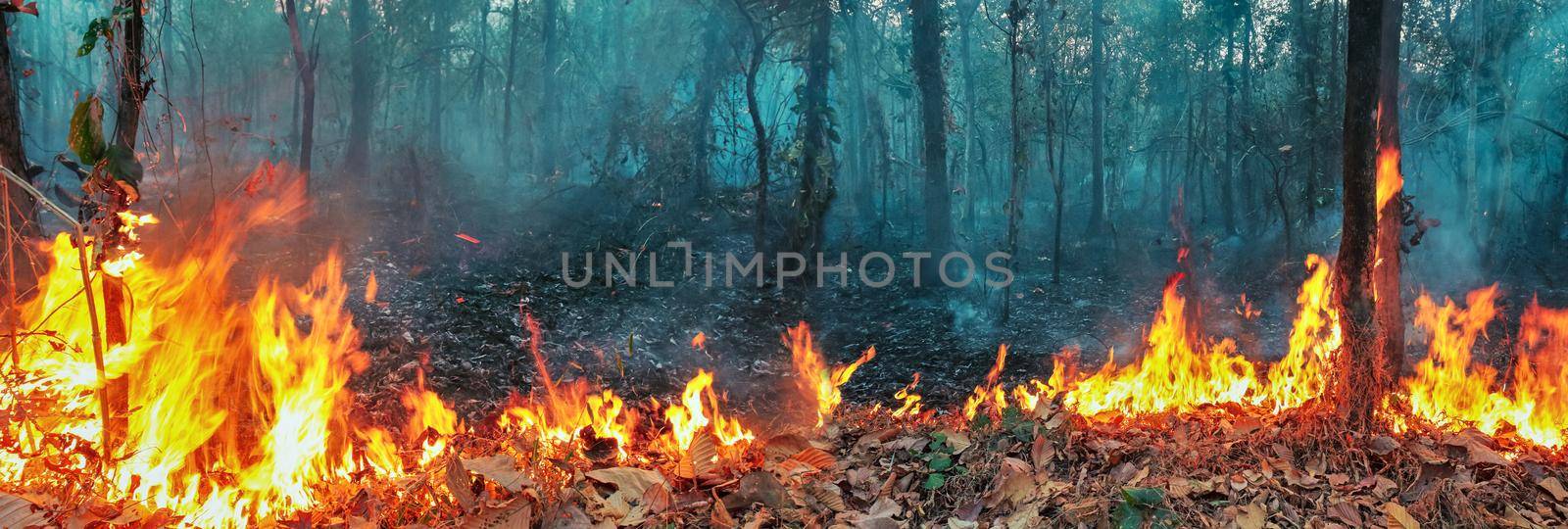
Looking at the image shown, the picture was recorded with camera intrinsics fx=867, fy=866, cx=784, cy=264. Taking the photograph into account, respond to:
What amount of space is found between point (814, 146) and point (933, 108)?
2329 mm

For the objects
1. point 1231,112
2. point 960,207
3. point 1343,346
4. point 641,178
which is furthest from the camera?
point 960,207

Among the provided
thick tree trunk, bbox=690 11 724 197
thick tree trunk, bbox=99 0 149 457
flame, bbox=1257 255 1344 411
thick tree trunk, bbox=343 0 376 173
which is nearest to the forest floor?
flame, bbox=1257 255 1344 411

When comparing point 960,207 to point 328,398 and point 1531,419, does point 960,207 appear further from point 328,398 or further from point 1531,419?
point 328,398

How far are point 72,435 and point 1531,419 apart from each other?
7499 mm

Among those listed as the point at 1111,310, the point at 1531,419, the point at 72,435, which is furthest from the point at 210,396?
the point at 1111,310

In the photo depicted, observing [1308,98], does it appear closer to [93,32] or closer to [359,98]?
[93,32]

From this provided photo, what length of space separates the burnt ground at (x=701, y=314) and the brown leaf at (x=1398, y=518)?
5.13 metres

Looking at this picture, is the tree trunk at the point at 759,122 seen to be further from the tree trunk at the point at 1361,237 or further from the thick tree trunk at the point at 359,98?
the thick tree trunk at the point at 359,98

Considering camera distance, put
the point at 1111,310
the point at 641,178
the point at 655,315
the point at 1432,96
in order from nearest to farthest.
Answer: the point at 655,315
the point at 1111,310
the point at 641,178
the point at 1432,96

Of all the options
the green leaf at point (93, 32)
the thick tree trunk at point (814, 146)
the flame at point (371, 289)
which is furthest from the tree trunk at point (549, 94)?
the green leaf at point (93, 32)

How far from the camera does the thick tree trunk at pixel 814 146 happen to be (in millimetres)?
12680

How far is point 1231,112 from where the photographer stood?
21.7 m

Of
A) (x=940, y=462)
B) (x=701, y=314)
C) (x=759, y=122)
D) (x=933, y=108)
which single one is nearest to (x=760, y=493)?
(x=940, y=462)

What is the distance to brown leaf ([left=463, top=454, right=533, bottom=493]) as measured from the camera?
343cm
